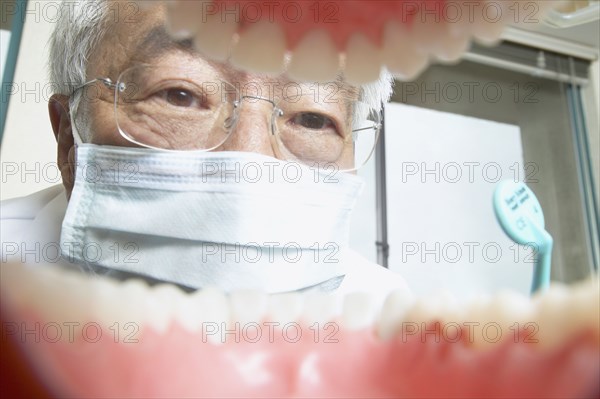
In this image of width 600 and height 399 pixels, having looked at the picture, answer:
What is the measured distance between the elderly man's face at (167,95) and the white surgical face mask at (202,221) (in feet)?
0.14

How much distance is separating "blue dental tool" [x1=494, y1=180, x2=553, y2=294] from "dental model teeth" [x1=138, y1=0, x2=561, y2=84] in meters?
0.07

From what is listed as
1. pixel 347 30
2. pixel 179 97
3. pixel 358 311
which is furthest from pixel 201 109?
pixel 358 311

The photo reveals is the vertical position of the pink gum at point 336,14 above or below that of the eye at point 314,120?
below

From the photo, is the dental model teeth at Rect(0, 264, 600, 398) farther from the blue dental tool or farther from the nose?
the nose

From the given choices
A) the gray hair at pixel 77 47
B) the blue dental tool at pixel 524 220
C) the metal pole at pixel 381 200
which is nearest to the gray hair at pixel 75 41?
the gray hair at pixel 77 47

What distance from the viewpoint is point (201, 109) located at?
1.50ft

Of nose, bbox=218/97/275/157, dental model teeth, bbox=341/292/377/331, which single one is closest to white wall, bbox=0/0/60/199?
nose, bbox=218/97/275/157

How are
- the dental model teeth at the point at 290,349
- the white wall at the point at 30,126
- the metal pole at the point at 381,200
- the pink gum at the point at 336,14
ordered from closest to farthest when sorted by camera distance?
the dental model teeth at the point at 290,349 → the pink gum at the point at 336,14 → the white wall at the point at 30,126 → the metal pole at the point at 381,200

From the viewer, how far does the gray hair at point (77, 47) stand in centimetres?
46

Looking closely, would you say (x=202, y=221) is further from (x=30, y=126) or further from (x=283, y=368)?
(x=283, y=368)

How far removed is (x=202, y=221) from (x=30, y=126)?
5.1 inches

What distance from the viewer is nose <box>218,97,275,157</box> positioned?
416 mm

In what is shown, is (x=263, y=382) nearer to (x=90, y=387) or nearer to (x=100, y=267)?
(x=90, y=387)

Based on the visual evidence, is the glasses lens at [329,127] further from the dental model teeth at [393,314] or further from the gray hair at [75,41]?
the dental model teeth at [393,314]
